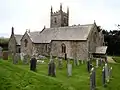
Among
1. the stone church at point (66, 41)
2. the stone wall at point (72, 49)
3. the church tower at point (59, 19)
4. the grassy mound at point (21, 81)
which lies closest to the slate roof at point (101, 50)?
the stone church at point (66, 41)

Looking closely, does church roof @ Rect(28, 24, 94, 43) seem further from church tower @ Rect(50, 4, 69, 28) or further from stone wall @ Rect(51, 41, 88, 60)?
church tower @ Rect(50, 4, 69, 28)

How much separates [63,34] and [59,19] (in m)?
12.2

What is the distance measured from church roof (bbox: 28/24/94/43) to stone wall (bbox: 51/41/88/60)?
3.37 ft

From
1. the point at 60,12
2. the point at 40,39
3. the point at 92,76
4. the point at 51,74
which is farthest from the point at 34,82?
the point at 60,12

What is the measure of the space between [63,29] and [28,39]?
8.71 metres

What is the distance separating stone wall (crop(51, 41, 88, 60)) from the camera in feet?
129

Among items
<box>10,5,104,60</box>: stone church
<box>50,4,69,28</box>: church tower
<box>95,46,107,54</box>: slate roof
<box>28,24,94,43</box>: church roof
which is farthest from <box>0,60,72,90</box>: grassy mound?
<box>50,4,69,28</box>: church tower

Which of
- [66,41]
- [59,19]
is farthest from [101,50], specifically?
[59,19]

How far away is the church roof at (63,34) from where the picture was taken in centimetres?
4018

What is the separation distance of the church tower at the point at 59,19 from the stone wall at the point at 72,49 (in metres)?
11.8

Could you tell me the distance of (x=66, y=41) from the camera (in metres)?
41.8

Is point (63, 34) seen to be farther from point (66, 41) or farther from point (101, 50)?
point (101, 50)

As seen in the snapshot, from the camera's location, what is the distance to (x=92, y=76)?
13.0 m

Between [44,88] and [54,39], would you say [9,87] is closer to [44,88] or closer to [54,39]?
[44,88]
